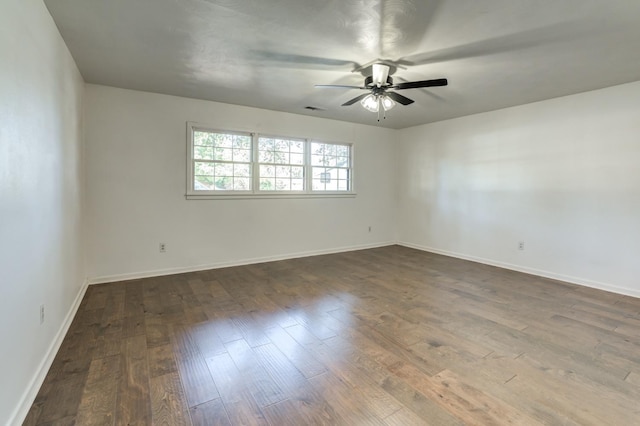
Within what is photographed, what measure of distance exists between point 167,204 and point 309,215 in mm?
2363

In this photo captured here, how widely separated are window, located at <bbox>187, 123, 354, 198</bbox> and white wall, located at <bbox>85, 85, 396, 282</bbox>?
15 cm

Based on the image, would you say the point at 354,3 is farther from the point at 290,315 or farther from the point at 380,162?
the point at 380,162

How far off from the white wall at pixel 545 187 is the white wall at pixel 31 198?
563cm

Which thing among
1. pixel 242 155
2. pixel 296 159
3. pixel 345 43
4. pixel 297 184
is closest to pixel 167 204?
pixel 242 155

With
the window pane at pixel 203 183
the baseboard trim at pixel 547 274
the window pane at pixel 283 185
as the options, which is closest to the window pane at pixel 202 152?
the window pane at pixel 203 183

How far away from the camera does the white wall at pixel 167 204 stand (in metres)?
3.93

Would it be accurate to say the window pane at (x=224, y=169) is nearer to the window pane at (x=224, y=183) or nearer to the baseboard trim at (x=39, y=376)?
the window pane at (x=224, y=183)

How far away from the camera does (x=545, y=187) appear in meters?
4.46

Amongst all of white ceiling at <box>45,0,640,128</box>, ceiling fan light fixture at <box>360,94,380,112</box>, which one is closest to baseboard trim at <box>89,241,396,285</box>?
white ceiling at <box>45,0,640,128</box>

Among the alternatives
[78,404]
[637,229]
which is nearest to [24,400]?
[78,404]

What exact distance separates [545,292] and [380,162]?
3.78m

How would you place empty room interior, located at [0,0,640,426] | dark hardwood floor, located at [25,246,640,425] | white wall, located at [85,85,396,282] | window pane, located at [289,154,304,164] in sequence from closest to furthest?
dark hardwood floor, located at [25,246,640,425], empty room interior, located at [0,0,640,426], white wall, located at [85,85,396,282], window pane, located at [289,154,304,164]

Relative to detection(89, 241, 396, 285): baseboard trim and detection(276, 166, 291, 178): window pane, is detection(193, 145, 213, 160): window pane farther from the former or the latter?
detection(89, 241, 396, 285): baseboard trim

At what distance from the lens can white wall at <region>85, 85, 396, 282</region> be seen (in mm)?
3932
